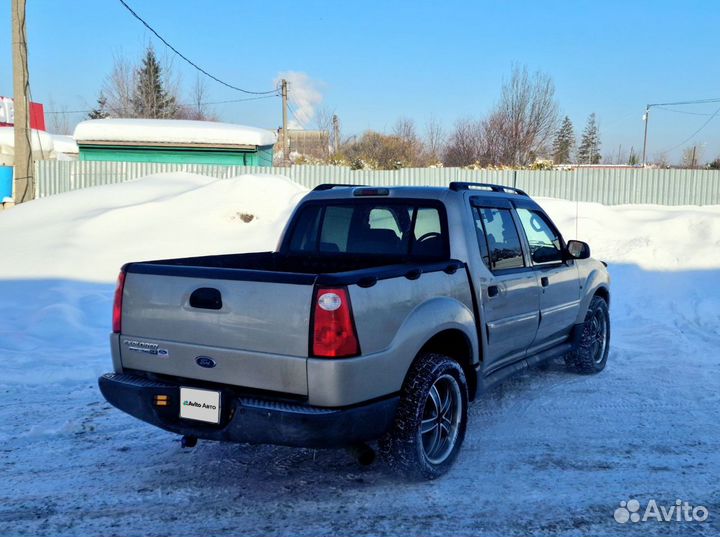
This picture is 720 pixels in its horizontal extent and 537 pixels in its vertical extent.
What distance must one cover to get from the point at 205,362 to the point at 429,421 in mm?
1422

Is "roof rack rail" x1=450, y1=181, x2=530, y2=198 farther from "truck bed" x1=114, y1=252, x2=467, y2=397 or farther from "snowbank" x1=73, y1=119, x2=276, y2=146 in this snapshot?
"snowbank" x1=73, y1=119, x2=276, y2=146

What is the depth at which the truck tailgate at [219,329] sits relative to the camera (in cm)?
346

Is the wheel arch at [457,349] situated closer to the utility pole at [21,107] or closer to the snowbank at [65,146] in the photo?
the utility pole at [21,107]

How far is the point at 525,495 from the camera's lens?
3.90m

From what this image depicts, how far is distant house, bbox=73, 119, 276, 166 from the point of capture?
82.6 feet

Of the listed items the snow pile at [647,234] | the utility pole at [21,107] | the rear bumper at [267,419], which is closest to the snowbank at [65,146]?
the utility pole at [21,107]

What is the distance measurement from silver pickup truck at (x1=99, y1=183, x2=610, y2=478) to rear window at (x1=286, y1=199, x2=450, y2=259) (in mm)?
10

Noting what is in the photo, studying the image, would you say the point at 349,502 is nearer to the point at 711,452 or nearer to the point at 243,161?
the point at 711,452

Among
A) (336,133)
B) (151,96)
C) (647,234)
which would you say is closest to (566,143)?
(336,133)

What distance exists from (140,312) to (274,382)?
3.26 ft

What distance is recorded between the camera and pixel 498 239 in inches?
199

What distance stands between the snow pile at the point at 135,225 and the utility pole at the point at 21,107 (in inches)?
51.5

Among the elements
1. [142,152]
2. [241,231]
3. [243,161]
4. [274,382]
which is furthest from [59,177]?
[274,382]

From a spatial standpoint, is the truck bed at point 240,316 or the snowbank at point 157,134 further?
the snowbank at point 157,134
